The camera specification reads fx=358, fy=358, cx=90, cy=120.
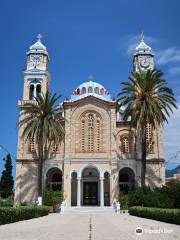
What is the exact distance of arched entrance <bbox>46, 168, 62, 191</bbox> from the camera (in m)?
45.9

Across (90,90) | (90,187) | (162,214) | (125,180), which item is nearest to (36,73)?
(90,90)

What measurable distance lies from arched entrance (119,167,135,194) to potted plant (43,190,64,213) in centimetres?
917

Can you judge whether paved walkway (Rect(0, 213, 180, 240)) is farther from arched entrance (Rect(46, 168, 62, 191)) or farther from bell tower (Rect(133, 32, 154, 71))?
bell tower (Rect(133, 32, 154, 71))

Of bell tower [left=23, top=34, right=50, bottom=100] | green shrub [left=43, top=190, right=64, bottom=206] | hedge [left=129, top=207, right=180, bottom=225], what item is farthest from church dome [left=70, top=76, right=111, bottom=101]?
hedge [left=129, top=207, right=180, bottom=225]

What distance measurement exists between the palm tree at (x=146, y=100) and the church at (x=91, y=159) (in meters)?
6.91

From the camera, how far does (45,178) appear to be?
143 feet

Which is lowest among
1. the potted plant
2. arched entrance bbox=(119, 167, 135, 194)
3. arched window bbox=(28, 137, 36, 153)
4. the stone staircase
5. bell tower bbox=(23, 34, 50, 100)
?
the stone staircase

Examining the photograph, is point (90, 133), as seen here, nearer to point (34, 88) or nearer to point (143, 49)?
point (34, 88)

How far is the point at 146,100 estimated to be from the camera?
116 feet

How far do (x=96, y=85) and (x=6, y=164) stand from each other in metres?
22.7

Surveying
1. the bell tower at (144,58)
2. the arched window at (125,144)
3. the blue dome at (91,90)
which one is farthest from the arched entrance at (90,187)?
the bell tower at (144,58)

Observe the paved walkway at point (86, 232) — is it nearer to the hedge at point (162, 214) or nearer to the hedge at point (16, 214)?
the hedge at point (162, 214)

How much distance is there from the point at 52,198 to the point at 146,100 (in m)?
14.9

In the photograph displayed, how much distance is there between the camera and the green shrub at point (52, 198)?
39.6 metres
